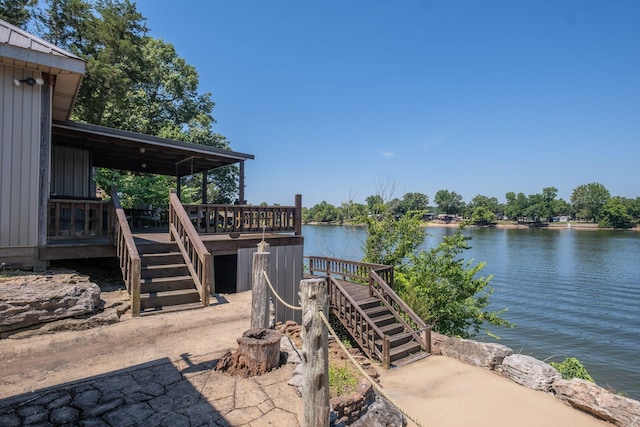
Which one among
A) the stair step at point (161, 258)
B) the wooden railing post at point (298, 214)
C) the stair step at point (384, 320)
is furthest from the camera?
the wooden railing post at point (298, 214)

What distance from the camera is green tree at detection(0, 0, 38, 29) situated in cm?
1517

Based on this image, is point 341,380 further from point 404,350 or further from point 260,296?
point 404,350

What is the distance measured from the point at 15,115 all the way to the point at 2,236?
6.15 feet

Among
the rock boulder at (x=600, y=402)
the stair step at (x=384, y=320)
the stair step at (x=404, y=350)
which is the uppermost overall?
the stair step at (x=384, y=320)

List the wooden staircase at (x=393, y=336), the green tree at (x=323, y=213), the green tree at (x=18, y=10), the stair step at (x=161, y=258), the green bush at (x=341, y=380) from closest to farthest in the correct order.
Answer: the green bush at (x=341, y=380)
the stair step at (x=161, y=258)
the wooden staircase at (x=393, y=336)
the green tree at (x=18, y=10)
the green tree at (x=323, y=213)

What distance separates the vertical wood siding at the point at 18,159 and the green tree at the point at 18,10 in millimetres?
14814

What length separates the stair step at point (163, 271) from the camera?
5725 millimetres

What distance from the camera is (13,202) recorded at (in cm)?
521

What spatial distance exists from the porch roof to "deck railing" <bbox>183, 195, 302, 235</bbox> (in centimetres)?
159

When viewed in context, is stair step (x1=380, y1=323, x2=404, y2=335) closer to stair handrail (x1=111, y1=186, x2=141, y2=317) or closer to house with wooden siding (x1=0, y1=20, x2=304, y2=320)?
house with wooden siding (x1=0, y1=20, x2=304, y2=320)

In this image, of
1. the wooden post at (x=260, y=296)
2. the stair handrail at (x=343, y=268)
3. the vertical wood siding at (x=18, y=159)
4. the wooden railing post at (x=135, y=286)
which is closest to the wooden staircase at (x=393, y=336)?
the stair handrail at (x=343, y=268)

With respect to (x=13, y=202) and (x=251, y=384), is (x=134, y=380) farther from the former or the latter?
(x=13, y=202)

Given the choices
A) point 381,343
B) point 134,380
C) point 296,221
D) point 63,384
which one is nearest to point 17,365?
point 63,384

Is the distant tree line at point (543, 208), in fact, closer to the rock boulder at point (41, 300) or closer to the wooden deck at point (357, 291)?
the wooden deck at point (357, 291)
